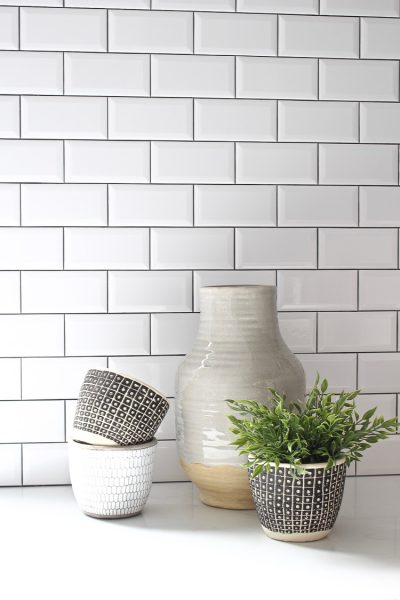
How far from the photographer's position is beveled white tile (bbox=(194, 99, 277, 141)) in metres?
1.47

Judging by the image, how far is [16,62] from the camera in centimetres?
142

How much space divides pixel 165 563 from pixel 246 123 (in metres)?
0.83

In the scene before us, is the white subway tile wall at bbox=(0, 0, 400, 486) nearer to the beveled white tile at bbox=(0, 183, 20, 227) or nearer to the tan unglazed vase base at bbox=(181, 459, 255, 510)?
the beveled white tile at bbox=(0, 183, 20, 227)

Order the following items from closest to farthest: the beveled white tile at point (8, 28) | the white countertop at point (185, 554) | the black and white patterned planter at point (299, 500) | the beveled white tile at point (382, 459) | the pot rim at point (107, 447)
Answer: the white countertop at point (185, 554) < the black and white patterned planter at point (299, 500) < the pot rim at point (107, 447) < the beveled white tile at point (8, 28) < the beveled white tile at point (382, 459)

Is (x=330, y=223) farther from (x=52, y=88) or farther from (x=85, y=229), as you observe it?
(x=52, y=88)

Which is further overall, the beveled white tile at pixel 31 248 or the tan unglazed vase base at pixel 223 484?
the beveled white tile at pixel 31 248

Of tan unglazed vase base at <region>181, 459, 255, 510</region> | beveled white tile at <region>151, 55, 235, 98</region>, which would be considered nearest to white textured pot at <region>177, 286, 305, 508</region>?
tan unglazed vase base at <region>181, 459, 255, 510</region>

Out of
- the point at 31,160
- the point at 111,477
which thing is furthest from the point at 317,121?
the point at 111,477

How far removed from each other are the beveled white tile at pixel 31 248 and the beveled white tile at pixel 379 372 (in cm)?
63

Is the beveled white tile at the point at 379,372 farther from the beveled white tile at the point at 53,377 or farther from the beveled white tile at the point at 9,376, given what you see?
the beveled white tile at the point at 9,376

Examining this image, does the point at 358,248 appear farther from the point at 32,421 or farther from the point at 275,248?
the point at 32,421

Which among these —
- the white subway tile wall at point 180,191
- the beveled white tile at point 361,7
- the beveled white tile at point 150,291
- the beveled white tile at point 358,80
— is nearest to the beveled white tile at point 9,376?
the white subway tile wall at point 180,191

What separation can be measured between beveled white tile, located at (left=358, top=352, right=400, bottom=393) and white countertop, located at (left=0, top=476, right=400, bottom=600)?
229mm

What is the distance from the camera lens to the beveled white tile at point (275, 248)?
148 cm
